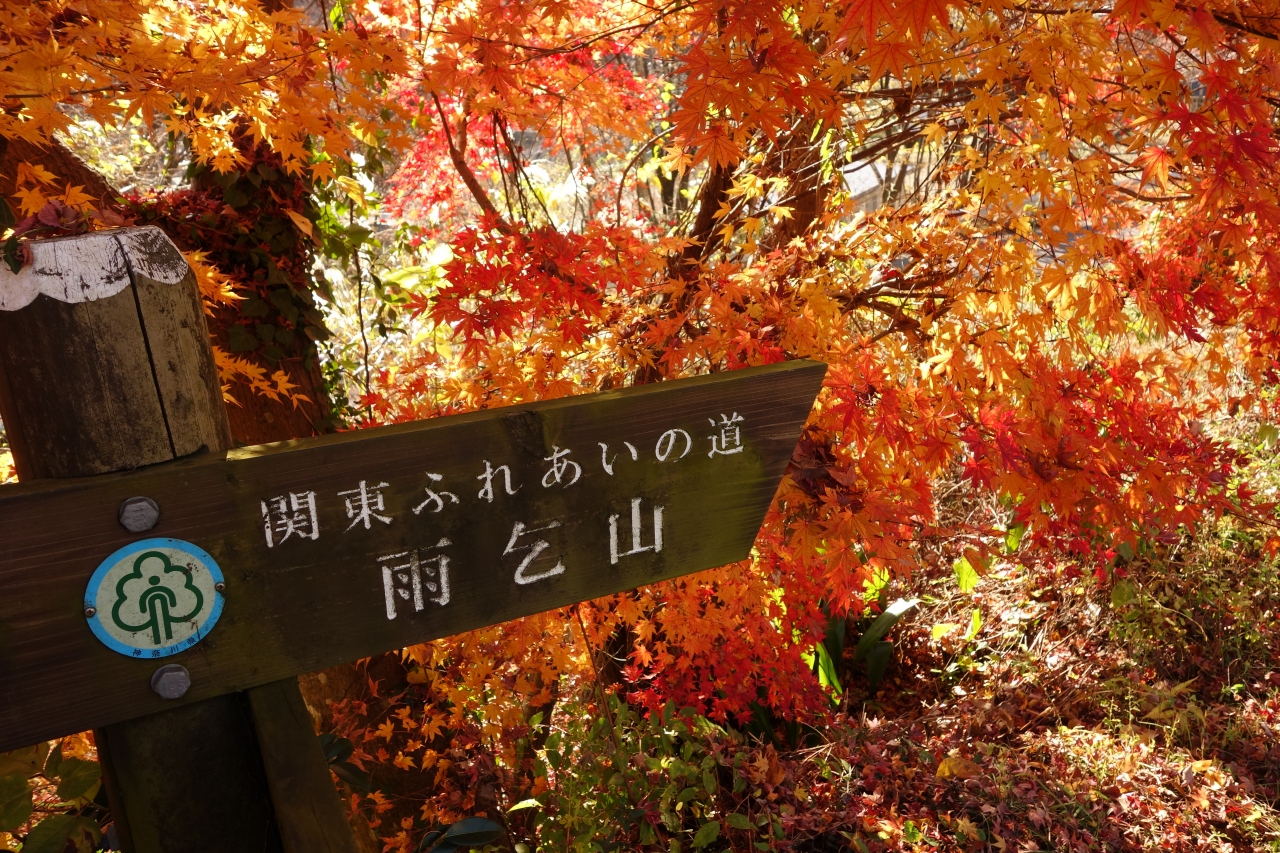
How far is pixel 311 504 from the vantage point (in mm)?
1097

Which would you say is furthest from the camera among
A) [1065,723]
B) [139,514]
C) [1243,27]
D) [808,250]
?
[1065,723]

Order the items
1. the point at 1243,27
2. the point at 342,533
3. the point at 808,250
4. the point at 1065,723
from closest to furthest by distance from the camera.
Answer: the point at 342,533 < the point at 1243,27 < the point at 808,250 < the point at 1065,723

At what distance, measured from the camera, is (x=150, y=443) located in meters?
1.05

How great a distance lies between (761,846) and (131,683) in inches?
84.1

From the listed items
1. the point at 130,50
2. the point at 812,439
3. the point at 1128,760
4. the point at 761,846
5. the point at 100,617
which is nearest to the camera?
the point at 100,617

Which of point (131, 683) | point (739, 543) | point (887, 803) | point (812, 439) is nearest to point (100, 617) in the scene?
Answer: point (131, 683)

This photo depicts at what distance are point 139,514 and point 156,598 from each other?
11cm

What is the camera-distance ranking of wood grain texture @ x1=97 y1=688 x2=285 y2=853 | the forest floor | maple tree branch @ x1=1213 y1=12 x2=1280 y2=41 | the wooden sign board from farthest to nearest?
the forest floor < maple tree branch @ x1=1213 y1=12 x2=1280 y2=41 < wood grain texture @ x1=97 y1=688 x2=285 y2=853 < the wooden sign board

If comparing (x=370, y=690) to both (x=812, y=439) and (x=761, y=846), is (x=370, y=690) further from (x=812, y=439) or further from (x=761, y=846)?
(x=812, y=439)

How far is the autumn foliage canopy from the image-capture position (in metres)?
1.99

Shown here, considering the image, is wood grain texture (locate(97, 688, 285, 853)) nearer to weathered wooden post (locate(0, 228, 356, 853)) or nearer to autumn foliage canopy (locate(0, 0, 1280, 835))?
weathered wooden post (locate(0, 228, 356, 853))

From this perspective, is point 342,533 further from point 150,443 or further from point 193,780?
point 193,780

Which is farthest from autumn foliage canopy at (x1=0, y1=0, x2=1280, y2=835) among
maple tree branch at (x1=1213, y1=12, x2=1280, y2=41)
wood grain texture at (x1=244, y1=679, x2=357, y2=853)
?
wood grain texture at (x1=244, y1=679, x2=357, y2=853)

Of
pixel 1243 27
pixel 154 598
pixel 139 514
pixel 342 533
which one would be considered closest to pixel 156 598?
pixel 154 598
